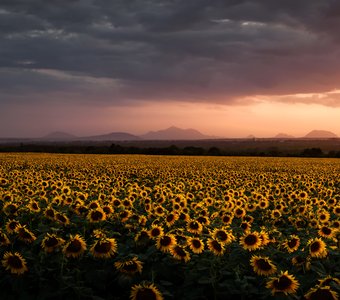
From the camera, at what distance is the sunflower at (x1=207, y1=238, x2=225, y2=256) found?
6.07 meters

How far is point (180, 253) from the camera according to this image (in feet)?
20.1

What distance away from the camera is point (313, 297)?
466cm

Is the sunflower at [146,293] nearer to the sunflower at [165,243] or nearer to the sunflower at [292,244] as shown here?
the sunflower at [165,243]

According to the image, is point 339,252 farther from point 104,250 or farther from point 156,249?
point 104,250

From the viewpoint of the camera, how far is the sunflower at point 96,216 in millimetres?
7949

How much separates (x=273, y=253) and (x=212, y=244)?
3.40 feet

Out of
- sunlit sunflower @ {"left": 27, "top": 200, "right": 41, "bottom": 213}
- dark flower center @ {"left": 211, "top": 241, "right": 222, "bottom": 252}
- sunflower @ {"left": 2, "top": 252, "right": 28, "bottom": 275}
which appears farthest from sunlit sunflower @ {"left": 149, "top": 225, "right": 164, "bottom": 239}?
sunlit sunflower @ {"left": 27, "top": 200, "right": 41, "bottom": 213}

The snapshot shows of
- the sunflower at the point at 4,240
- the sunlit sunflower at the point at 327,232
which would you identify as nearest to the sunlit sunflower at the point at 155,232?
the sunflower at the point at 4,240

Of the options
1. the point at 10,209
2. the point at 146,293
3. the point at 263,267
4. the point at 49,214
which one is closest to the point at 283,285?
the point at 263,267

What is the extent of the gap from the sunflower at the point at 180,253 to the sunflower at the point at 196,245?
7.8 inches

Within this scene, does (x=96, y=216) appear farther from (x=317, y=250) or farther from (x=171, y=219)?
(x=317, y=250)

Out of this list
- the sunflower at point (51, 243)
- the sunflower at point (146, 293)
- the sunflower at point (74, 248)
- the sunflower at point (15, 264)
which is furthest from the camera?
the sunflower at point (51, 243)

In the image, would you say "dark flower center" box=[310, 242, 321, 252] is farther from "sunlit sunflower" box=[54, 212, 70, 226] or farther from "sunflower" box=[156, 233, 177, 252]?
"sunlit sunflower" box=[54, 212, 70, 226]

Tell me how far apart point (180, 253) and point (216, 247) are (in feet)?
1.71
